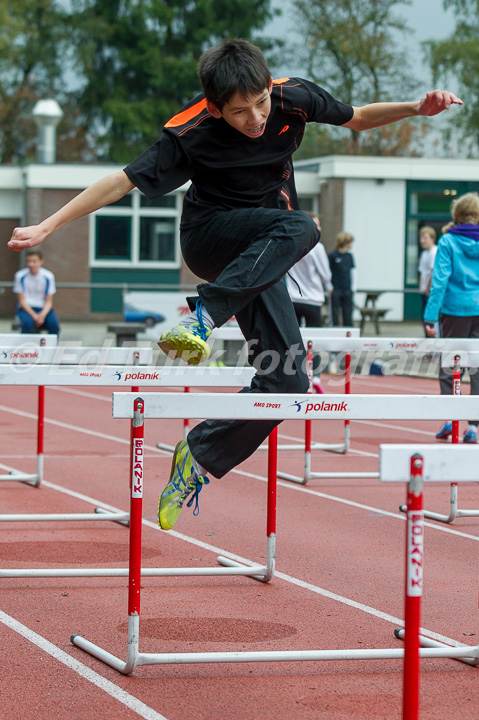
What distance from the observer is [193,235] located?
4504mm

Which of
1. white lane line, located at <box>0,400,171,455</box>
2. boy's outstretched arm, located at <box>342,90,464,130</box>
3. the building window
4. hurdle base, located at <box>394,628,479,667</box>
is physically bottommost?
hurdle base, located at <box>394,628,479,667</box>

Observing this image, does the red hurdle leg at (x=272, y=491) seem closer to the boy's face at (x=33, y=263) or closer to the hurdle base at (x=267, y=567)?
the hurdle base at (x=267, y=567)

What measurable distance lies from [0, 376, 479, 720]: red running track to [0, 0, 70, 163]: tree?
3952cm

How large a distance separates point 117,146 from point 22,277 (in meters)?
31.9

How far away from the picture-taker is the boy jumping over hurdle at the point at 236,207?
13.3 ft

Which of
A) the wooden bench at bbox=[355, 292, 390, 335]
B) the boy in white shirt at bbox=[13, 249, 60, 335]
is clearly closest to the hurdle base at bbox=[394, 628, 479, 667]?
the boy in white shirt at bbox=[13, 249, 60, 335]

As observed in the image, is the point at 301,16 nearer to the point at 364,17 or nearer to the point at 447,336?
the point at 364,17

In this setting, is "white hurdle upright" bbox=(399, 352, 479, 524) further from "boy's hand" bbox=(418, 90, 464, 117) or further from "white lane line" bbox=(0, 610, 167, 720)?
"white lane line" bbox=(0, 610, 167, 720)

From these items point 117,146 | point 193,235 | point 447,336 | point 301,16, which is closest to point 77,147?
point 117,146

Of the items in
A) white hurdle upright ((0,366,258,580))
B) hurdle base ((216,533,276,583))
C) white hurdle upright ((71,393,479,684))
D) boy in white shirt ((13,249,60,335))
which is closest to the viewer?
white hurdle upright ((71,393,479,684))

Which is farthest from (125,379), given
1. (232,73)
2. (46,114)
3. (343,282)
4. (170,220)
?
(46,114)

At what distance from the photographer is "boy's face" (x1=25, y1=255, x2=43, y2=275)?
1491cm

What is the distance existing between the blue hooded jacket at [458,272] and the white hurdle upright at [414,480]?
6.80m

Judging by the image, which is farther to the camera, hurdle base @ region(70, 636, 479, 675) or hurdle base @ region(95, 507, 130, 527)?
hurdle base @ region(95, 507, 130, 527)
